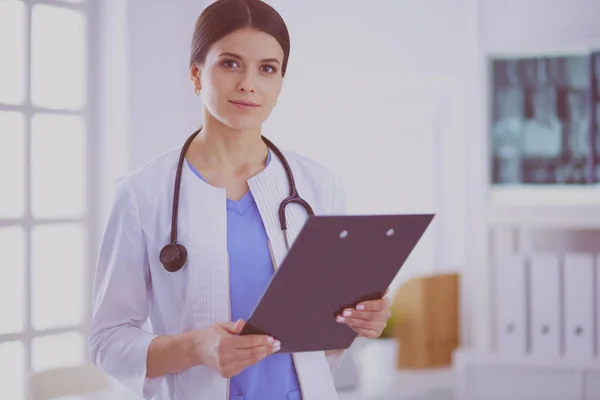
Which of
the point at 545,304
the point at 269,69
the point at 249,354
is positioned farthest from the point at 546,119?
the point at 249,354

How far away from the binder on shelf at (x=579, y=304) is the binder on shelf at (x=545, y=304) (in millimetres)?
29

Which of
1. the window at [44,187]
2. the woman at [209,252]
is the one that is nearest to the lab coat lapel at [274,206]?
the woman at [209,252]

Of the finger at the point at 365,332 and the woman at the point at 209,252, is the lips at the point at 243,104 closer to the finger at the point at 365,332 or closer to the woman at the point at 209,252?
the woman at the point at 209,252

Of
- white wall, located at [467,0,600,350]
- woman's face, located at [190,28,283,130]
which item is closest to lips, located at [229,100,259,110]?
Answer: woman's face, located at [190,28,283,130]

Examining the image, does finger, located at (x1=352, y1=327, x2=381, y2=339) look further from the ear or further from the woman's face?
the ear

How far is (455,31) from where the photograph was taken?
3068 millimetres

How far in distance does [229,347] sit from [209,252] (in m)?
0.18

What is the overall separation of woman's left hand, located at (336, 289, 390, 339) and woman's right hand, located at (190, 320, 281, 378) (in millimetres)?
140

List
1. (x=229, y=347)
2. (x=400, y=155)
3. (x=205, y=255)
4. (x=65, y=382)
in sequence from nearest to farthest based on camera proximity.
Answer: (x=229, y=347)
(x=205, y=255)
(x=65, y=382)
(x=400, y=155)

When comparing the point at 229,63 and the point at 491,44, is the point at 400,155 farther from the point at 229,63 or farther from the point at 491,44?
the point at 229,63

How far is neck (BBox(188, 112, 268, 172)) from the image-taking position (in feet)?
4.03

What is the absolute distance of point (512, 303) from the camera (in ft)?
8.54

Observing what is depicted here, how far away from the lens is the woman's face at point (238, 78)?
1178 mm

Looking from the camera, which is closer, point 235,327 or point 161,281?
point 235,327
